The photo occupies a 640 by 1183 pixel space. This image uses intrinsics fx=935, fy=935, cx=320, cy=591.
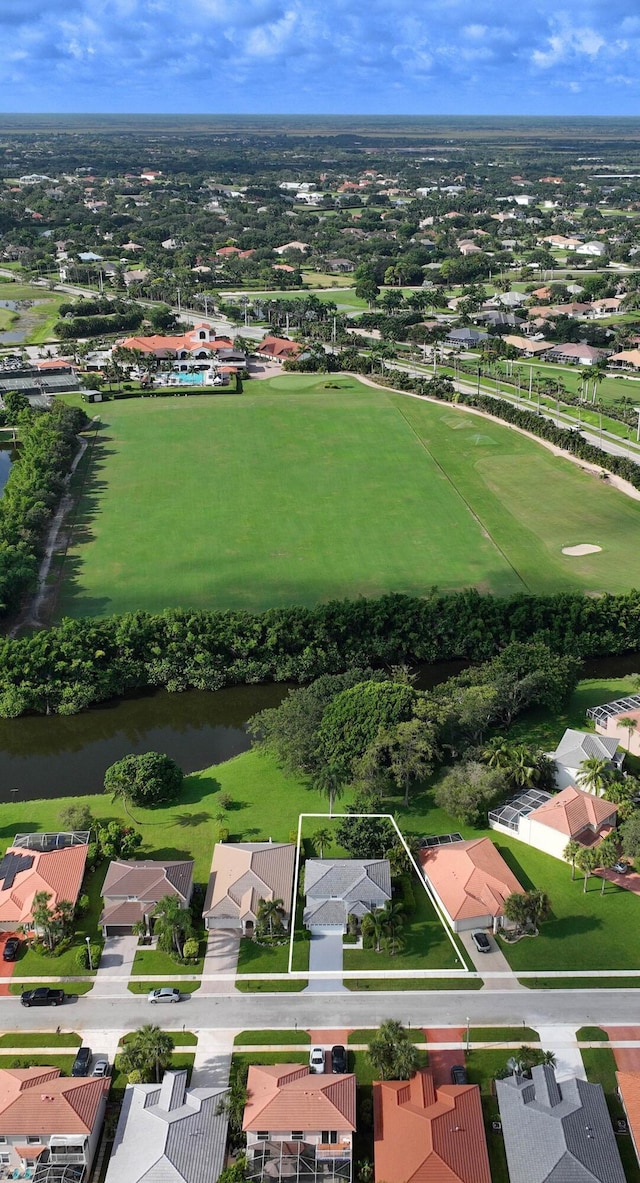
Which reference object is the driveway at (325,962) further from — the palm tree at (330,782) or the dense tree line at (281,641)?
the dense tree line at (281,641)

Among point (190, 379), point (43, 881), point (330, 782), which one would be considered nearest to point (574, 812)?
point (330, 782)

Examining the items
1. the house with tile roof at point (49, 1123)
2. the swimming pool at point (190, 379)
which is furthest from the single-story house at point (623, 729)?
the swimming pool at point (190, 379)

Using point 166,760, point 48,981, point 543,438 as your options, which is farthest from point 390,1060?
point 543,438

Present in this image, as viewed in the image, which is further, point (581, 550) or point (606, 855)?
point (581, 550)

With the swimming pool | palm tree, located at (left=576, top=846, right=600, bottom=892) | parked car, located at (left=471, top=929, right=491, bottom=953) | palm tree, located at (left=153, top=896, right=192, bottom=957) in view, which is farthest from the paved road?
the swimming pool

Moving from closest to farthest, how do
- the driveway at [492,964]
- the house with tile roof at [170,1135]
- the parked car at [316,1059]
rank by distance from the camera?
the house with tile roof at [170,1135] < the parked car at [316,1059] < the driveway at [492,964]

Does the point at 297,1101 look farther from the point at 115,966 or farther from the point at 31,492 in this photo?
the point at 31,492
